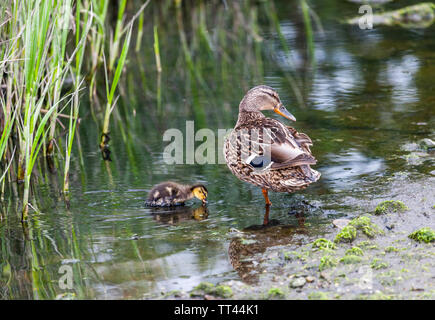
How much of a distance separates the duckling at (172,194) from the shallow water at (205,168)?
0.26 feet

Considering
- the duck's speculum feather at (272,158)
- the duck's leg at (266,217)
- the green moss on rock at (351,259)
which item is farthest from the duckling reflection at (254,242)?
the green moss on rock at (351,259)

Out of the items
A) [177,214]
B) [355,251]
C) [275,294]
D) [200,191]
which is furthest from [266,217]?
[275,294]

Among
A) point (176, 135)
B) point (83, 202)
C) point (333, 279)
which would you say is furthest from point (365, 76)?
point (333, 279)

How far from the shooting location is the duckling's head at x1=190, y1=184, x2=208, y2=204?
190 inches

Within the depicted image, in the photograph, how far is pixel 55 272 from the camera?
380 centimetres

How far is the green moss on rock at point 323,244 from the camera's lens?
12.4ft

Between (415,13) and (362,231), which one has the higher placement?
(415,13)

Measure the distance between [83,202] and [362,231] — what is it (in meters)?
2.06

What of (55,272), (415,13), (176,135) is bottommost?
(55,272)

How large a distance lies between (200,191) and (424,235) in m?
1.65

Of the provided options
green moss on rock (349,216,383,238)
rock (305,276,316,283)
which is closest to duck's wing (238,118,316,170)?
green moss on rock (349,216,383,238)

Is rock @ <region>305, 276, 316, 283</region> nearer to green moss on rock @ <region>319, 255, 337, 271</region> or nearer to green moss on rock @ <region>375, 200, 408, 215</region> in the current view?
green moss on rock @ <region>319, 255, 337, 271</region>
